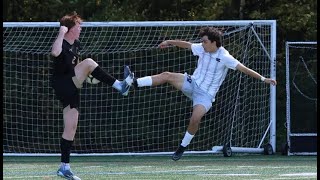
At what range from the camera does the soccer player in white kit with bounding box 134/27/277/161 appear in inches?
504

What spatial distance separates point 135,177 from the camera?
445 inches

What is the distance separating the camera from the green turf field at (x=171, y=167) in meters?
11.5

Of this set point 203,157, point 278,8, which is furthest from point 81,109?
point 278,8

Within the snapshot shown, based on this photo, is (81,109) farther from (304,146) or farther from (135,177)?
(135,177)

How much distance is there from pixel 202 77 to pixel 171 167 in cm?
131

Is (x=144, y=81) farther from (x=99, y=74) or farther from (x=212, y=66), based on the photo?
(x=99, y=74)

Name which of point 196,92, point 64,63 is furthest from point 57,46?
point 196,92

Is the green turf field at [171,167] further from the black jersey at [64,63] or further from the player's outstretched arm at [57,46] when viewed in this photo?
the player's outstretched arm at [57,46]

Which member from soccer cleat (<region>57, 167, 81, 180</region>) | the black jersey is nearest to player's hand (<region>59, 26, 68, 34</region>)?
the black jersey

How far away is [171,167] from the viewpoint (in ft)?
44.1

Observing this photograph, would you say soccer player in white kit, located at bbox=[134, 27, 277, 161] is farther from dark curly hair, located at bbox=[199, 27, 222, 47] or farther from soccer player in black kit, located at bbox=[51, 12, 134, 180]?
soccer player in black kit, located at bbox=[51, 12, 134, 180]

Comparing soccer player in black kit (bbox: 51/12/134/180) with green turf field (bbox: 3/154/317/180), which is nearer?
soccer player in black kit (bbox: 51/12/134/180)

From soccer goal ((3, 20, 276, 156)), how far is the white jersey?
392 cm


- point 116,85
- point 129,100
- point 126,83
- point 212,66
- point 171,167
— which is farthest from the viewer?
point 129,100
